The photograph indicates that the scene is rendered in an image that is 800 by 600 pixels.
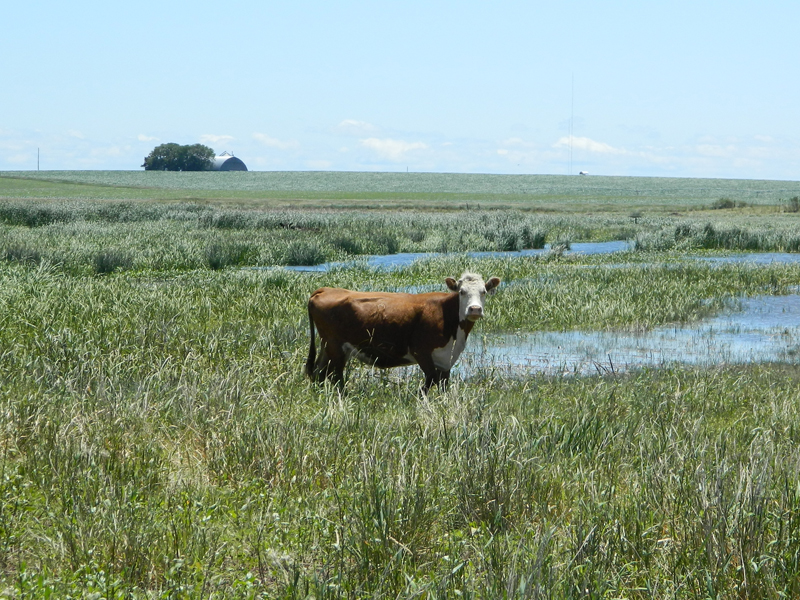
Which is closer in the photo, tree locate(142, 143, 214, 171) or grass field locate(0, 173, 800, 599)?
grass field locate(0, 173, 800, 599)

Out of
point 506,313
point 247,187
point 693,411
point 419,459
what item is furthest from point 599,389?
point 247,187

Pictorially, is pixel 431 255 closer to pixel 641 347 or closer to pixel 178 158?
pixel 641 347

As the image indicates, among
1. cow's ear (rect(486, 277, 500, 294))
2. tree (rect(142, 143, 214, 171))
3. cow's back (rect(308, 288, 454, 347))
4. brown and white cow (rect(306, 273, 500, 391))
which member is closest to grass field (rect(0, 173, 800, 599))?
brown and white cow (rect(306, 273, 500, 391))

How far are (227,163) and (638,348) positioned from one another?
136 meters

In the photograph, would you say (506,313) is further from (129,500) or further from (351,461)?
(129,500)

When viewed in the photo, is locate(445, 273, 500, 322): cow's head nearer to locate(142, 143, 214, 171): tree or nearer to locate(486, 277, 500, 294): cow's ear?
locate(486, 277, 500, 294): cow's ear

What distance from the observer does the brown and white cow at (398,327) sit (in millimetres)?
8094

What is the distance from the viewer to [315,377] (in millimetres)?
8492

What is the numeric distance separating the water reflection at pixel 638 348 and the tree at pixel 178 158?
126 m

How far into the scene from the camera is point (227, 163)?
14125 centimetres

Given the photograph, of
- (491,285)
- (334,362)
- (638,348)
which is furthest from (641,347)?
(334,362)

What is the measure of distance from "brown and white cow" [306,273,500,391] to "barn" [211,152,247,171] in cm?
13365

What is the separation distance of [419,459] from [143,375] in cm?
445

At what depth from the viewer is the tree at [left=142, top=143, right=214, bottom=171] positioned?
427 ft
